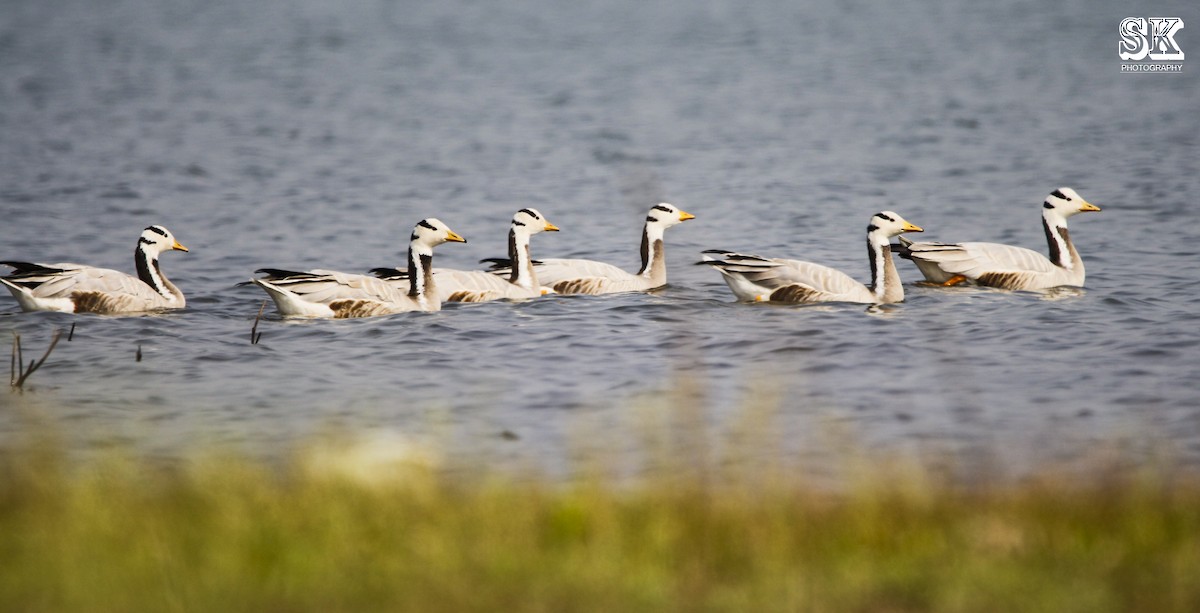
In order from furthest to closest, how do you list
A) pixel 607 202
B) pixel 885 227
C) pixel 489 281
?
pixel 607 202 → pixel 489 281 → pixel 885 227

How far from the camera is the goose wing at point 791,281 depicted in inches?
607

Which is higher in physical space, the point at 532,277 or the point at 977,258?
the point at 532,277

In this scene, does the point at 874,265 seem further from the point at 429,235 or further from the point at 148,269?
the point at 148,269

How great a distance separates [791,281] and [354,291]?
4.92m

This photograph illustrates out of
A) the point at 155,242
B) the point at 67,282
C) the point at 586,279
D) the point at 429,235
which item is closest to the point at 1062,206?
the point at 586,279

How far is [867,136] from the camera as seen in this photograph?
30.1 metres

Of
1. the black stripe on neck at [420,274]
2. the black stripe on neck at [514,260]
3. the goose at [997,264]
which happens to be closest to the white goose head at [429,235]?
the black stripe on neck at [420,274]

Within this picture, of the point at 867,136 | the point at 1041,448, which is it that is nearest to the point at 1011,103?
the point at 867,136

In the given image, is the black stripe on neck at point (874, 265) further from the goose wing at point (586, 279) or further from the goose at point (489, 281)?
the goose at point (489, 281)

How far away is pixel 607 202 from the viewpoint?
79.0 feet

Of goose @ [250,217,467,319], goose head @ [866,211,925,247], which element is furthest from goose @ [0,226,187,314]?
goose head @ [866,211,925,247]

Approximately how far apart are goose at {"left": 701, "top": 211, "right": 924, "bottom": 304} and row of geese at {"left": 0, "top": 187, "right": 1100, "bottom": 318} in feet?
0.04

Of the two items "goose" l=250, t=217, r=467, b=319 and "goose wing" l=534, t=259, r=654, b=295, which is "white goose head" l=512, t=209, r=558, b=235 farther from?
"goose" l=250, t=217, r=467, b=319

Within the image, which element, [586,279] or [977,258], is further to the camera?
[586,279]
